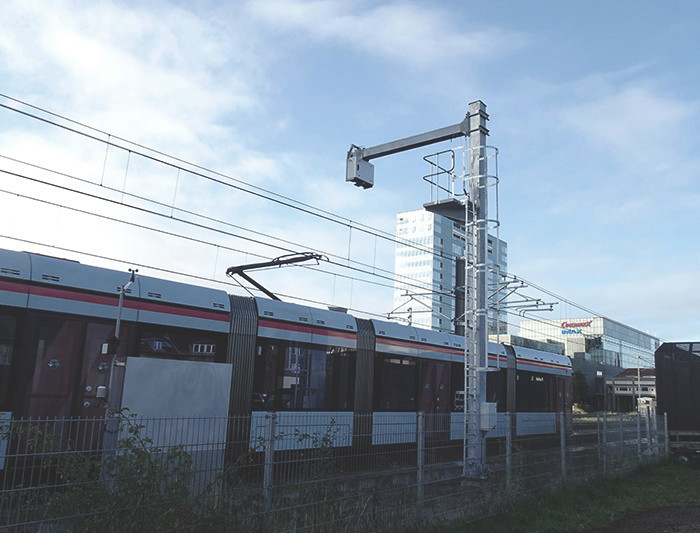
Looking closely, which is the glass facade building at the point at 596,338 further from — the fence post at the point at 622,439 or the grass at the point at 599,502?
the grass at the point at 599,502

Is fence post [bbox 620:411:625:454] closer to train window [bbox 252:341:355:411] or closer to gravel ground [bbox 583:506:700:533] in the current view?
gravel ground [bbox 583:506:700:533]

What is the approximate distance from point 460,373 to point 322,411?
5782 mm

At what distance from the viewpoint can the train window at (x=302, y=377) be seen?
38.7ft

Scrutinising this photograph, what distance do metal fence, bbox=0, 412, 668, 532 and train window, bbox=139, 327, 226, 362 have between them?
4.85 feet

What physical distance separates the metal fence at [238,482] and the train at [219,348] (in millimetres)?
631

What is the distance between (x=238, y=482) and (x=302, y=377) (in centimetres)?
643

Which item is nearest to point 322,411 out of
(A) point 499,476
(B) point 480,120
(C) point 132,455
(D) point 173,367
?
(A) point 499,476

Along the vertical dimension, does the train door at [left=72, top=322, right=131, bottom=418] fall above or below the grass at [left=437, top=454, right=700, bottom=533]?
above

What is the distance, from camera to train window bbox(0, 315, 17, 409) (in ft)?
27.7

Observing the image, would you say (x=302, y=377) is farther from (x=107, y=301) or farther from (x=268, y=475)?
(x=268, y=475)

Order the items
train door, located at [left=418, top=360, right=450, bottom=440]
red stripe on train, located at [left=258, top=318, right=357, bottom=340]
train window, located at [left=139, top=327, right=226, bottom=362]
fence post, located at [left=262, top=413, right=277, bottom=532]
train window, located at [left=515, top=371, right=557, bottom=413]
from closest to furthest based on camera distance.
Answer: fence post, located at [left=262, top=413, right=277, bottom=532] → train window, located at [left=139, top=327, right=226, bottom=362] → red stripe on train, located at [left=258, top=318, right=357, bottom=340] → train door, located at [left=418, top=360, right=450, bottom=440] → train window, located at [left=515, top=371, right=557, bottom=413]

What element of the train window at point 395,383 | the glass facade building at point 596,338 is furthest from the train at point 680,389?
the glass facade building at point 596,338

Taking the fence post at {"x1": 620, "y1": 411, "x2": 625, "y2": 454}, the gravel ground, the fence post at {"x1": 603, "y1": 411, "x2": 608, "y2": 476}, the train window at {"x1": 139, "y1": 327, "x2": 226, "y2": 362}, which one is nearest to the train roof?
the train window at {"x1": 139, "y1": 327, "x2": 226, "y2": 362}

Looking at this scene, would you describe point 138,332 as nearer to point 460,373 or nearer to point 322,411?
point 322,411
